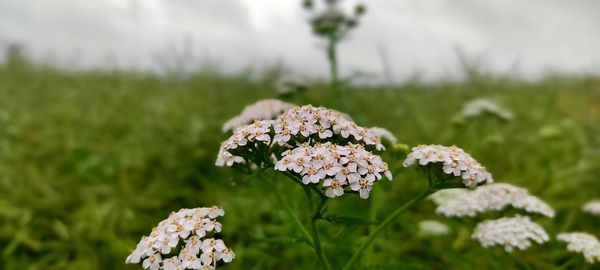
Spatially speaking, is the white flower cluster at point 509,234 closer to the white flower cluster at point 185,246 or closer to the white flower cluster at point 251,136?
the white flower cluster at point 251,136

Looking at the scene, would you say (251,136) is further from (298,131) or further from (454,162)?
(454,162)

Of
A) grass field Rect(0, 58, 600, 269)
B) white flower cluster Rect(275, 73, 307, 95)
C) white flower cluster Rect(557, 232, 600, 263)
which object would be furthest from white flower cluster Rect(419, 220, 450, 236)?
white flower cluster Rect(275, 73, 307, 95)

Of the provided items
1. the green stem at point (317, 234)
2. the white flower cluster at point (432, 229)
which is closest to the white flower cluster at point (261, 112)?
the green stem at point (317, 234)

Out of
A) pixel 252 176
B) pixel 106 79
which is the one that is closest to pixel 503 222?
pixel 252 176

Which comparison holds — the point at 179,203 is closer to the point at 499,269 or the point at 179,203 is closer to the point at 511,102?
the point at 499,269

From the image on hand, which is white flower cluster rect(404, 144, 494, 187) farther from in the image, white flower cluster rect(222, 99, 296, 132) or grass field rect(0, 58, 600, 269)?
white flower cluster rect(222, 99, 296, 132)
